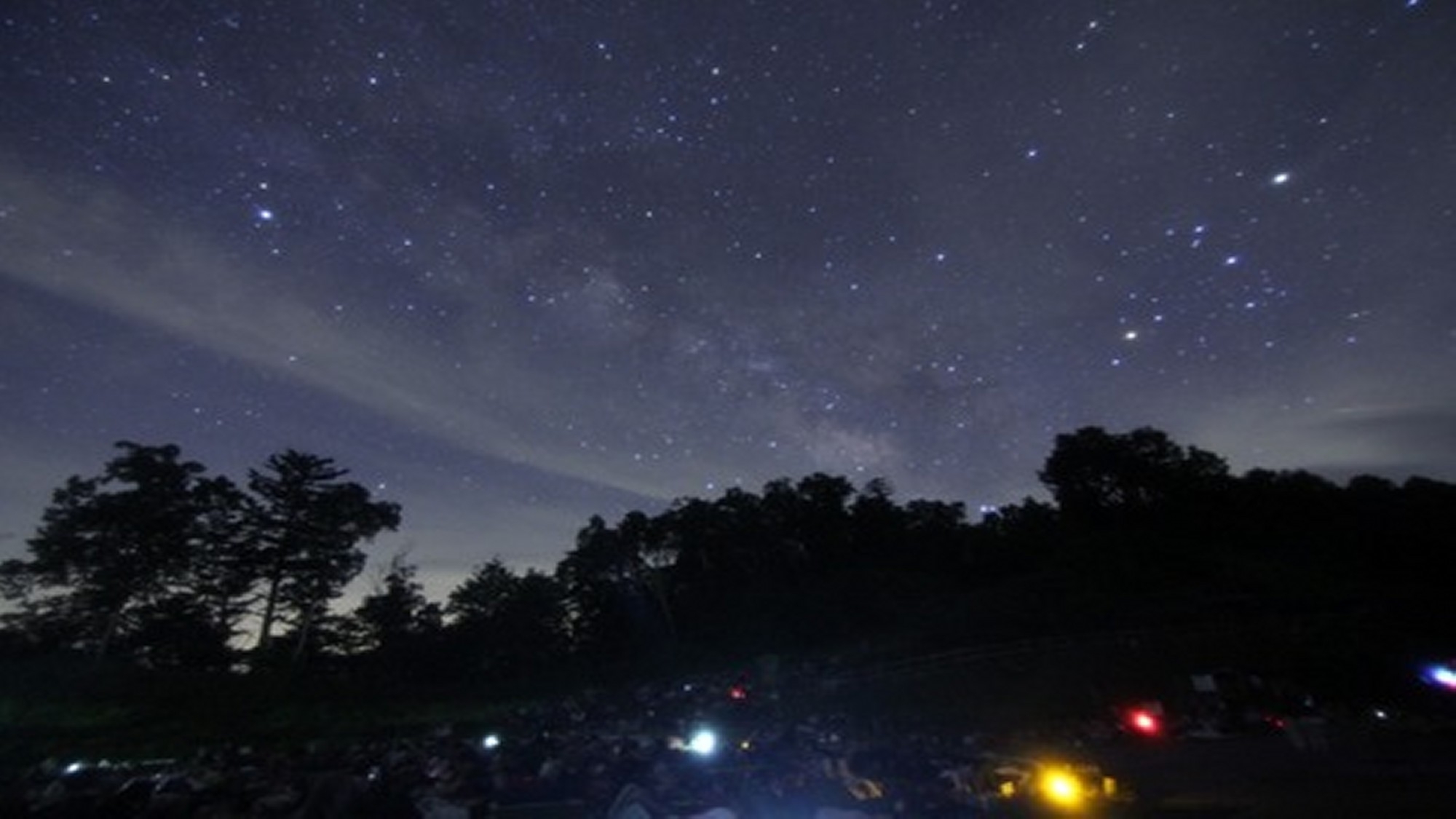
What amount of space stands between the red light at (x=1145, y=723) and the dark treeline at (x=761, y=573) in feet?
43.7

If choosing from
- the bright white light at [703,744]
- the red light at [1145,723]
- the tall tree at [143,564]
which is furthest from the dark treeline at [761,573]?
the bright white light at [703,744]

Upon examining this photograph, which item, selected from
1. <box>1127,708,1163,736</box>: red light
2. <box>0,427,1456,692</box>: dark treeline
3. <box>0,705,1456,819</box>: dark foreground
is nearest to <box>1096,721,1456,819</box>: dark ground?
<box>0,705,1456,819</box>: dark foreground

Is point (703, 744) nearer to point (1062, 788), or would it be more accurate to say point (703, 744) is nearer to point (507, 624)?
point (1062, 788)

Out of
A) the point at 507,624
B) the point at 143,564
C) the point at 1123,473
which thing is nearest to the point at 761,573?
the point at 507,624

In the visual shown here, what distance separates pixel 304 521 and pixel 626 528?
28848 mm

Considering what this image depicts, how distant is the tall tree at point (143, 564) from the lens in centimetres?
4069

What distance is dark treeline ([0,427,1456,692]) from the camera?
132 ft

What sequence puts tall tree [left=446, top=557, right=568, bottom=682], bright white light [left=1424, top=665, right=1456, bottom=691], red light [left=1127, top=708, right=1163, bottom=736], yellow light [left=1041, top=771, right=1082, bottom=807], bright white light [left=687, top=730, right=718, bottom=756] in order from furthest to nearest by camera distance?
tall tree [left=446, top=557, right=568, bottom=682] < bright white light [left=1424, top=665, right=1456, bottom=691] < red light [left=1127, top=708, right=1163, bottom=736] < bright white light [left=687, top=730, right=718, bottom=756] < yellow light [left=1041, top=771, right=1082, bottom=807]

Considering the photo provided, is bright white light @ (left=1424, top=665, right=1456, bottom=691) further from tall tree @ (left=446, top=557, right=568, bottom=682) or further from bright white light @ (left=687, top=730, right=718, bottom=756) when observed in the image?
tall tree @ (left=446, top=557, right=568, bottom=682)

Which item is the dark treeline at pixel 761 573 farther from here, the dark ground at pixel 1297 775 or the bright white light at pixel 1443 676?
the dark ground at pixel 1297 775

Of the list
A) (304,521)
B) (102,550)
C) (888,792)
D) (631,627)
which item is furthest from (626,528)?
(888,792)

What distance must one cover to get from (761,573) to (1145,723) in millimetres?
47221

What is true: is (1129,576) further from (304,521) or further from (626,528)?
(304,521)

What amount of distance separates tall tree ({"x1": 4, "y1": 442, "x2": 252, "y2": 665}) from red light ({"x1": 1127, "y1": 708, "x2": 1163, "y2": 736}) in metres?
49.3
